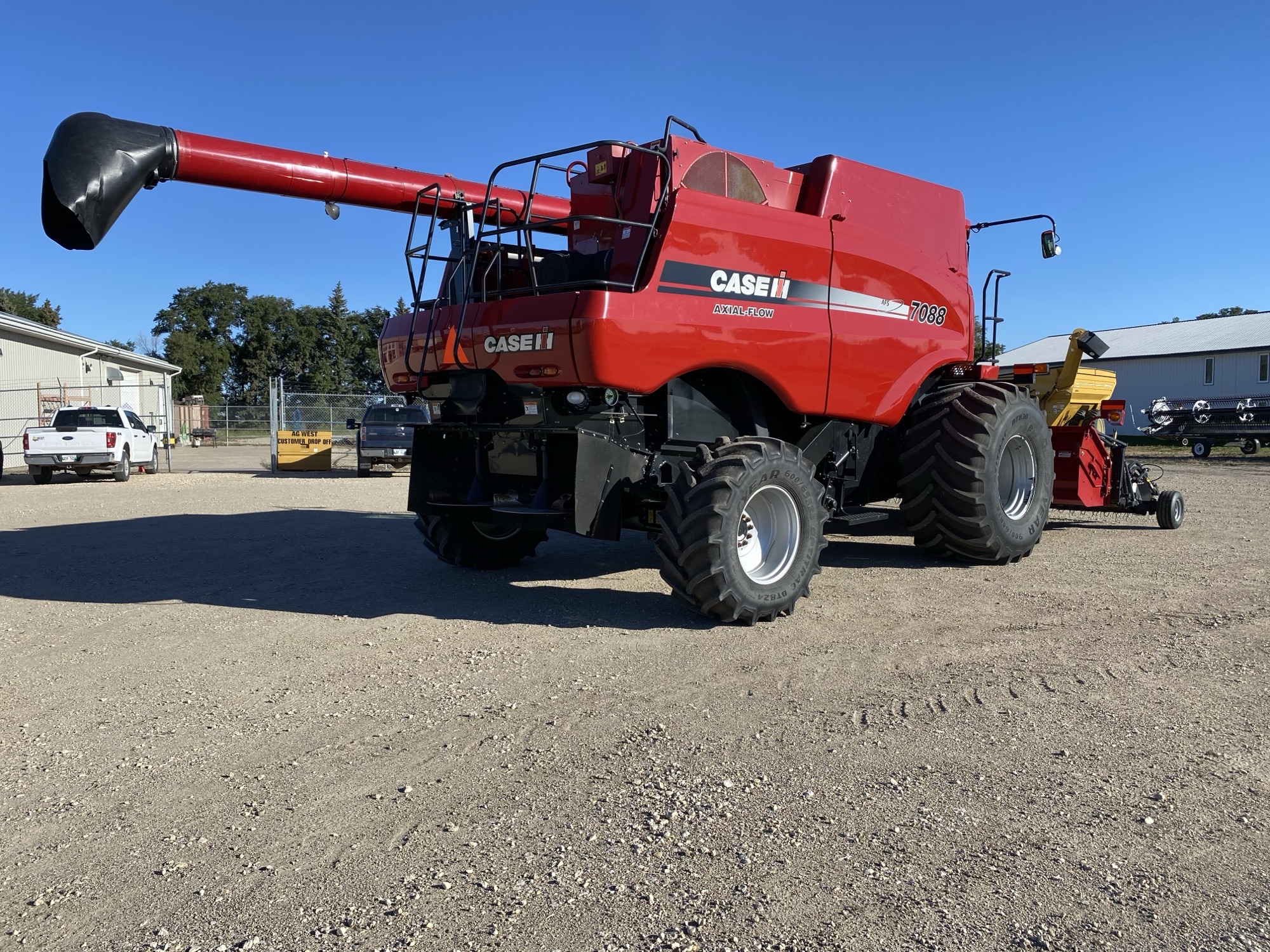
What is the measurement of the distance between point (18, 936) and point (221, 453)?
126 ft

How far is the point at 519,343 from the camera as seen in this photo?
20.8ft

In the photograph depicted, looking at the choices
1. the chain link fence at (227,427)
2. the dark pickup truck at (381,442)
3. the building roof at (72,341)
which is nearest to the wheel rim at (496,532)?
the dark pickup truck at (381,442)

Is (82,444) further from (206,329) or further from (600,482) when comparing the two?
(206,329)

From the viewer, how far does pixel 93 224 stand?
608cm

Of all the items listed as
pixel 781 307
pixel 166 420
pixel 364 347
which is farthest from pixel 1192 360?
pixel 364 347

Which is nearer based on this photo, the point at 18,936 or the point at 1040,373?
the point at 18,936

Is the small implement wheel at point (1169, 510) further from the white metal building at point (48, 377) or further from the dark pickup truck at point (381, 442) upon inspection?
the white metal building at point (48, 377)

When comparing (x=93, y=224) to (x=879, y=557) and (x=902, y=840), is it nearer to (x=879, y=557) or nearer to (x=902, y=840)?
(x=902, y=840)

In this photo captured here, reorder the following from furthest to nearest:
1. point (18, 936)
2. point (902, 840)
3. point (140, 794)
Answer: point (140, 794) → point (902, 840) → point (18, 936)

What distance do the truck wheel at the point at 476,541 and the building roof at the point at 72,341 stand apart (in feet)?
92.1

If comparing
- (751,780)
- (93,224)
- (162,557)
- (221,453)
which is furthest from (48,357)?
(751,780)

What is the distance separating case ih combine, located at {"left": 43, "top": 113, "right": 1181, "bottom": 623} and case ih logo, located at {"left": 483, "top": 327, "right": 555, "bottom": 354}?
0.02 meters

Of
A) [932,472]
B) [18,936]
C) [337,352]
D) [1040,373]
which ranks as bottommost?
[18,936]

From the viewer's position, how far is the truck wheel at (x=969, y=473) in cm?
797
